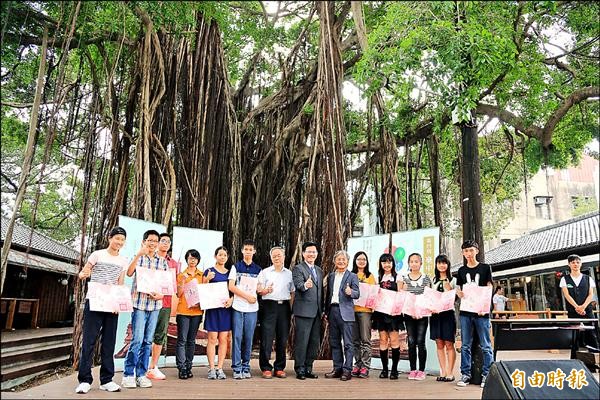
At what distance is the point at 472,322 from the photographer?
3.23m

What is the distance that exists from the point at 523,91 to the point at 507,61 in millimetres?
1462

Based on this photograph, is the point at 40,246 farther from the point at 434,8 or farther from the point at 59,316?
the point at 434,8

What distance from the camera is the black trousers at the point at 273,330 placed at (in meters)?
3.47

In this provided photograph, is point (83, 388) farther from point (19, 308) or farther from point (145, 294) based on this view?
point (19, 308)

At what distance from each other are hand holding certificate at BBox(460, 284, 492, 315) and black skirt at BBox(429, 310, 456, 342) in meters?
0.15

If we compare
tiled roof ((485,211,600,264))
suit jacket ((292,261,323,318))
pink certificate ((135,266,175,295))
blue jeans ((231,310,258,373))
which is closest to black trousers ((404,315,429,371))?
suit jacket ((292,261,323,318))

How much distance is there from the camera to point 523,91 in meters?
4.81

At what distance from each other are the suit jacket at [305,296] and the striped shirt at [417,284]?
67 centimetres

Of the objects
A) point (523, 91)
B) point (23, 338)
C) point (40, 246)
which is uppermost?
point (523, 91)

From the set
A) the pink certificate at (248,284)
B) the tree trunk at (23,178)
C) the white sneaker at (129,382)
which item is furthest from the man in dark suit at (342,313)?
the tree trunk at (23,178)

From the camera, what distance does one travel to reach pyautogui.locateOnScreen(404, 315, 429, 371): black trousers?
3451 mm

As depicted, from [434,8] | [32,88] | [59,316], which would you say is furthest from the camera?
[59,316]

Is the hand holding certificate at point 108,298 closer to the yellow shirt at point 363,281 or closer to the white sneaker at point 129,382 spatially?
the white sneaker at point 129,382

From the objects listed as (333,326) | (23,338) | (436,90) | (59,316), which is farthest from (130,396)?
(59,316)
